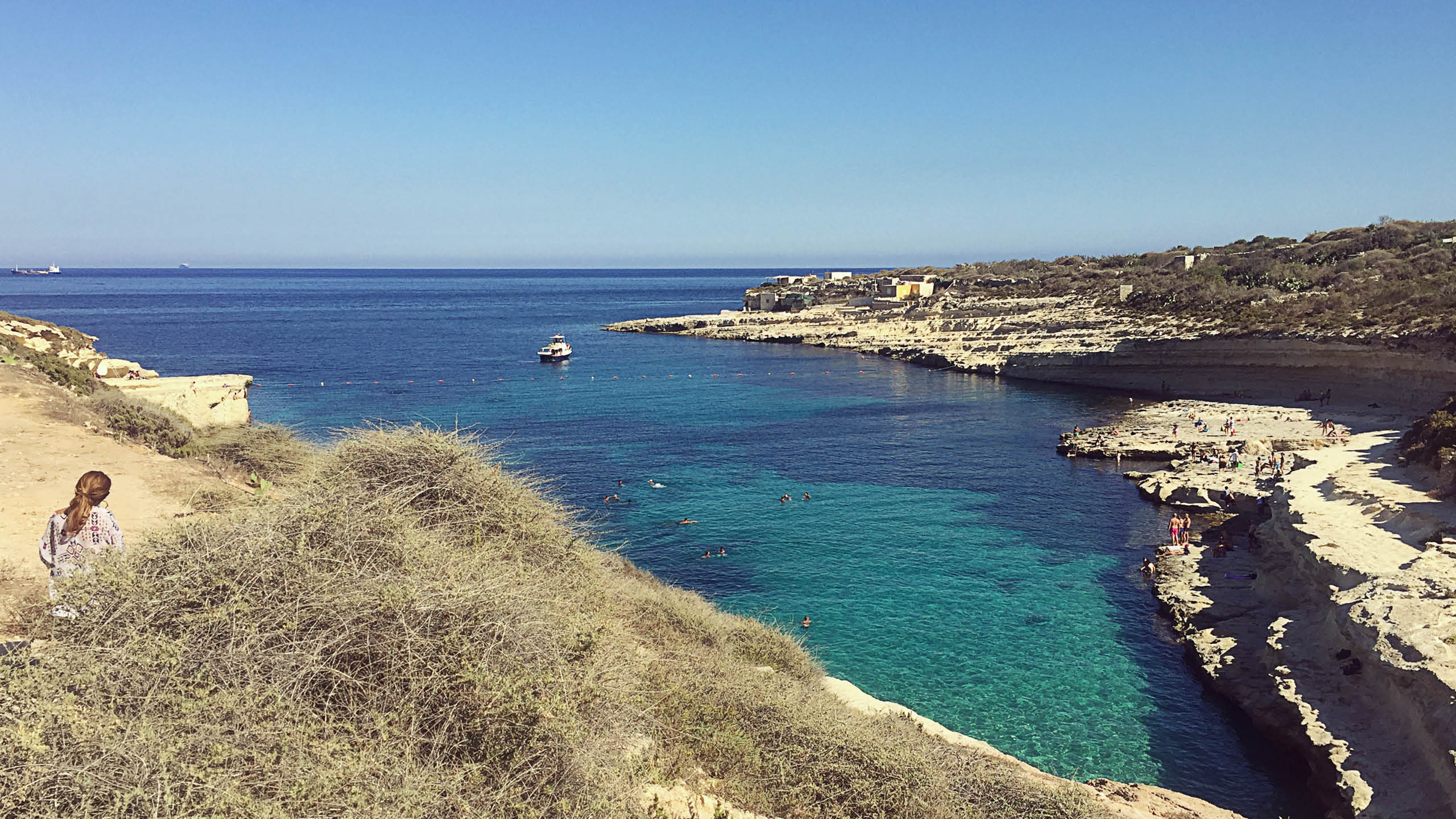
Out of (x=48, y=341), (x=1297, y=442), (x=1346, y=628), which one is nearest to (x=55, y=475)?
(x=48, y=341)

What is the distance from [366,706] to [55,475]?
13.6 metres

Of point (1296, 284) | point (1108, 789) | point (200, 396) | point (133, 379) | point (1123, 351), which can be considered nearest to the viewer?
point (1108, 789)

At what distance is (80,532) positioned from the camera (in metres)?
Answer: 7.12

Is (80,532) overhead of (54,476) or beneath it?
overhead

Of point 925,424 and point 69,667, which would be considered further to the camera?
point 925,424

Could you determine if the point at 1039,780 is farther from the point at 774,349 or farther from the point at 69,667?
the point at 774,349

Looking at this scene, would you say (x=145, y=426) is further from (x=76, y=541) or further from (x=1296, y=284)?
(x=1296, y=284)

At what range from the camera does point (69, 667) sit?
5.70m

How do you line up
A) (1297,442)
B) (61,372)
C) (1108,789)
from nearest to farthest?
1. (1108,789)
2. (61,372)
3. (1297,442)

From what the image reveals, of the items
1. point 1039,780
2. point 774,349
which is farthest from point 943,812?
point 774,349

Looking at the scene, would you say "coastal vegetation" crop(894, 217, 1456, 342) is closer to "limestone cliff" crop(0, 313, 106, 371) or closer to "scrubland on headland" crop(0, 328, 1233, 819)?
"scrubland on headland" crop(0, 328, 1233, 819)

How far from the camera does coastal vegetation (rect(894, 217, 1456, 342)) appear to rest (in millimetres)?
41125

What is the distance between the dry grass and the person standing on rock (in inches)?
18.6

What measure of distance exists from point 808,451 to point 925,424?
8.55 m
